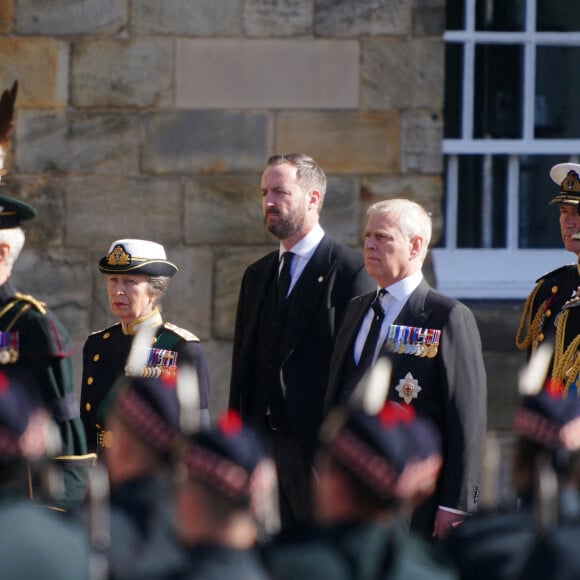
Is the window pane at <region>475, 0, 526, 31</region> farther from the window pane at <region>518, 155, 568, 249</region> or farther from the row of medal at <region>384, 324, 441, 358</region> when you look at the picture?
the row of medal at <region>384, 324, 441, 358</region>

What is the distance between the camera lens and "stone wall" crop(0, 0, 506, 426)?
7.81 meters

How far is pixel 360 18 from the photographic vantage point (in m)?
7.87

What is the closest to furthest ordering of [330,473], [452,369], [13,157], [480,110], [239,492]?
[239,492], [330,473], [452,369], [13,157], [480,110]

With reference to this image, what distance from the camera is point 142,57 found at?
25.7 ft

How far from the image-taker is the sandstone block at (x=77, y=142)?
782 cm

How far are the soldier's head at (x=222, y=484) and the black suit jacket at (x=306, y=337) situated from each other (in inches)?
109

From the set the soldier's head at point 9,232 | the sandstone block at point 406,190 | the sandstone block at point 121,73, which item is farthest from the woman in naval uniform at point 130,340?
the sandstone block at point 406,190

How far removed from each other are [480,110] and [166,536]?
17.1ft

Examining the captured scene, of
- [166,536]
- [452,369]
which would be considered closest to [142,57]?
[452,369]

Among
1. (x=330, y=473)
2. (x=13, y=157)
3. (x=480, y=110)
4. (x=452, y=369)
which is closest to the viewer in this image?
(x=330, y=473)

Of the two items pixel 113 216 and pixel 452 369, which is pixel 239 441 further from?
pixel 113 216

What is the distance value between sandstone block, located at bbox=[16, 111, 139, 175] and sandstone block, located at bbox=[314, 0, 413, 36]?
1071mm

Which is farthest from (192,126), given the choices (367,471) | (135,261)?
(367,471)

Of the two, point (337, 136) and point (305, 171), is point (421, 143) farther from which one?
point (305, 171)
